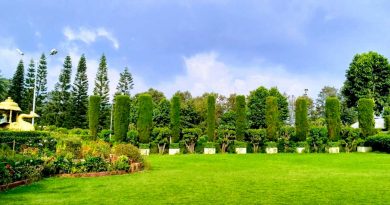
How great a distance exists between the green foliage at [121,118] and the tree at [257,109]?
58.9ft

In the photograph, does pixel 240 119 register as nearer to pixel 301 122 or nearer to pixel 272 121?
pixel 272 121

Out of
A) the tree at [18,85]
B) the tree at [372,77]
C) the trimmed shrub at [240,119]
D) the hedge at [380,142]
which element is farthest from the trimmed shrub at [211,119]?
the tree at [18,85]

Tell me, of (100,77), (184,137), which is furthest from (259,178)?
(100,77)

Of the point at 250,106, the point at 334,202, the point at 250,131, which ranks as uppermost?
the point at 250,106

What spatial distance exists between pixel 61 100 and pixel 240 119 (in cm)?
3087

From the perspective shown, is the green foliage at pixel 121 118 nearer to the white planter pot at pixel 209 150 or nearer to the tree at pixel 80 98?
the white planter pot at pixel 209 150

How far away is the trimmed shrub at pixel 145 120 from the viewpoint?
74.5 ft

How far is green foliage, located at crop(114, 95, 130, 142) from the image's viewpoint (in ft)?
75.0

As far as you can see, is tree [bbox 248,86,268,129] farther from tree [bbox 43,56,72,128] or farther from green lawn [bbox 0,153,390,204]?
green lawn [bbox 0,153,390,204]

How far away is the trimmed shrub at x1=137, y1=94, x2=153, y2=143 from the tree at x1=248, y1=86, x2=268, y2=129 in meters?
17.4

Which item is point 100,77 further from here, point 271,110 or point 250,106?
point 271,110

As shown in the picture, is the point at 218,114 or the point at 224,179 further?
the point at 218,114

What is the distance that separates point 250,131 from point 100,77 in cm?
2946

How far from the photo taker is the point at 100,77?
156 ft
